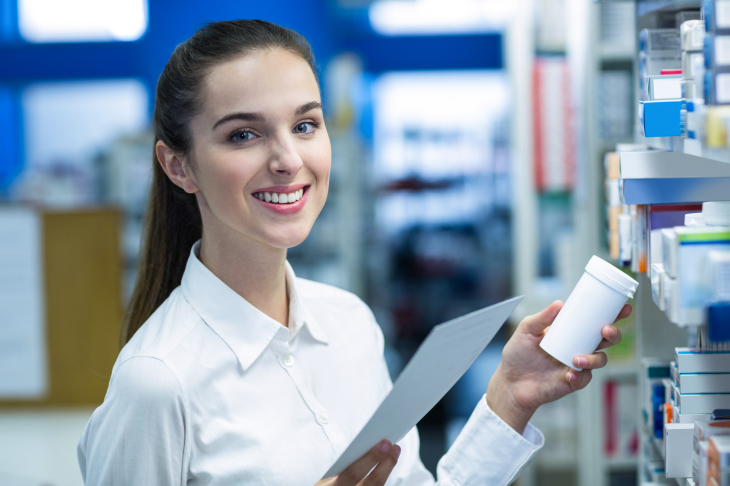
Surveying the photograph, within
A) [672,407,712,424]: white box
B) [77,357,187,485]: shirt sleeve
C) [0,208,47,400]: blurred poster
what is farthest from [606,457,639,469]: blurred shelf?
[0,208,47,400]: blurred poster

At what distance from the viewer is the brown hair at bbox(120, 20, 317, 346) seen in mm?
1294

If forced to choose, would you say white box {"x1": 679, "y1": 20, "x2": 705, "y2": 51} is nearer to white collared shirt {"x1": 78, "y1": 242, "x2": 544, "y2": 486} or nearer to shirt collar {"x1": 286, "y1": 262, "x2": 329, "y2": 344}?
white collared shirt {"x1": 78, "y1": 242, "x2": 544, "y2": 486}

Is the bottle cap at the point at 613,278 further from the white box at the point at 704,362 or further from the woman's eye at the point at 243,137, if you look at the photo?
the woman's eye at the point at 243,137

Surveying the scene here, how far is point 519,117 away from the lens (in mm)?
3246

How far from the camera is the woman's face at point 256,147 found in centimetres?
125

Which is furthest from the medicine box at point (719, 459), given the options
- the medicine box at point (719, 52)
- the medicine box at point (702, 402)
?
the medicine box at point (719, 52)

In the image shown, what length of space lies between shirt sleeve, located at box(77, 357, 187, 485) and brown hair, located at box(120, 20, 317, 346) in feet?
1.17

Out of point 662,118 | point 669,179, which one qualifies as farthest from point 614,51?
point 662,118

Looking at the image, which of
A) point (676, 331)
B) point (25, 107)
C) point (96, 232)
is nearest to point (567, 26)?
point (676, 331)

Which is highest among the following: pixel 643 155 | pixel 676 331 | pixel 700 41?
pixel 700 41

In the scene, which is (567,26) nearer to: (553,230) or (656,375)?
(553,230)

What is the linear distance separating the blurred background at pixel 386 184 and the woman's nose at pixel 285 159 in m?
0.39

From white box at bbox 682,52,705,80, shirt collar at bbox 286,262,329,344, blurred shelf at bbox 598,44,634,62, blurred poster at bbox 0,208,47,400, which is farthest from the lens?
blurred poster at bbox 0,208,47,400

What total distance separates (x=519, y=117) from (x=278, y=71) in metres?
2.18
